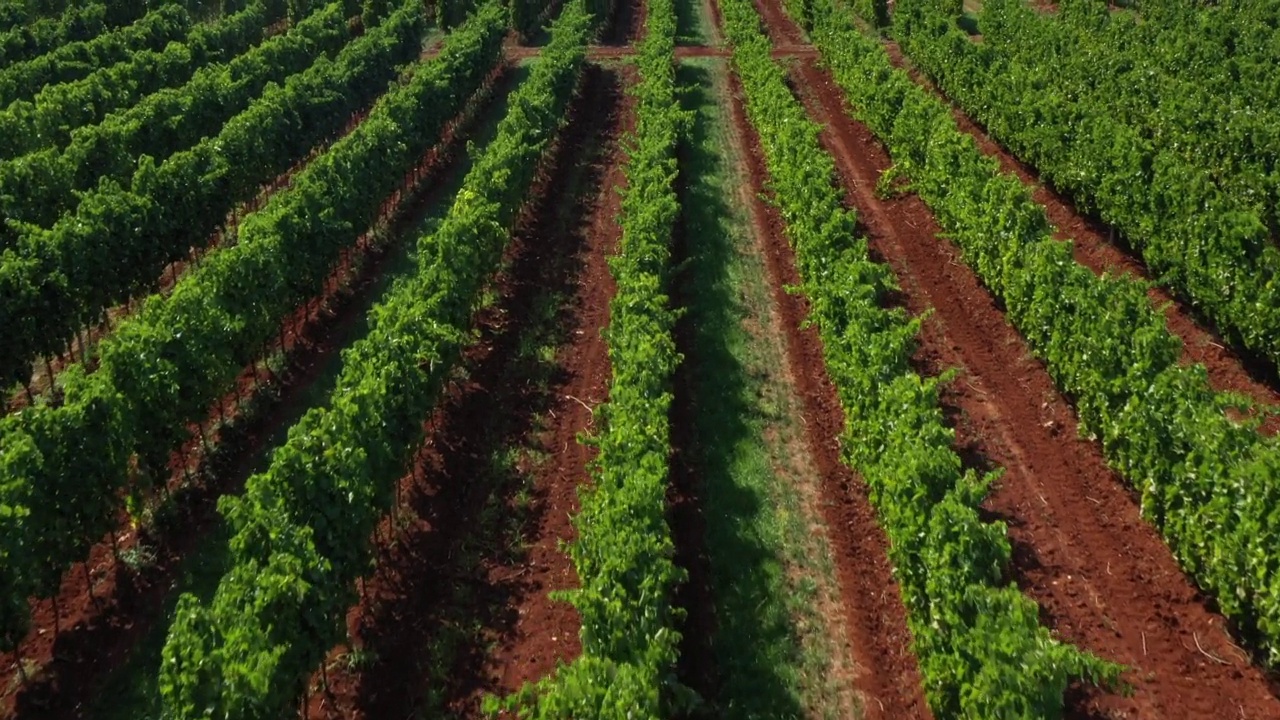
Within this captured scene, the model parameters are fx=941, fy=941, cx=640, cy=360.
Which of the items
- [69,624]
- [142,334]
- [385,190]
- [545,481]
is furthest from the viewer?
[385,190]

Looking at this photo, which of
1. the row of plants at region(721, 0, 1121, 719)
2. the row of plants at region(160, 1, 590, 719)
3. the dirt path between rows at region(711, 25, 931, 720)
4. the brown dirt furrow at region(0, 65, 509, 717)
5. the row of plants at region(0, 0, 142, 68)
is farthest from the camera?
the row of plants at region(0, 0, 142, 68)

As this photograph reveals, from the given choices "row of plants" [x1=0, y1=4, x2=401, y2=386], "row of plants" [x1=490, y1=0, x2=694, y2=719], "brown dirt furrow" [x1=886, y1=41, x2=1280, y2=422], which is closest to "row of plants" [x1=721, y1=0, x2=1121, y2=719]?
"row of plants" [x1=490, y1=0, x2=694, y2=719]

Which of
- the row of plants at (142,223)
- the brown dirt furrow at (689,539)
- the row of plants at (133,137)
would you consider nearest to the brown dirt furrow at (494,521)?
the brown dirt furrow at (689,539)

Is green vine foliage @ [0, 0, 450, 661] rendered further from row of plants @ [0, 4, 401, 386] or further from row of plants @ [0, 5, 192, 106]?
row of plants @ [0, 5, 192, 106]

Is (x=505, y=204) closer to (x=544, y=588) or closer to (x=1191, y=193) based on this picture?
(x=544, y=588)

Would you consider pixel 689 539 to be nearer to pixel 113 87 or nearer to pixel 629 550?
pixel 629 550

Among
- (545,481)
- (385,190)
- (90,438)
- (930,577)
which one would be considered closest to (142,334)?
(90,438)
